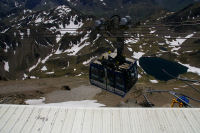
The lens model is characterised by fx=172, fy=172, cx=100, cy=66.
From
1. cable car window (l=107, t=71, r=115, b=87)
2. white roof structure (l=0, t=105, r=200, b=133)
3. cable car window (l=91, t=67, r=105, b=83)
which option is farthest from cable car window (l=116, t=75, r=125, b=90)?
white roof structure (l=0, t=105, r=200, b=133)

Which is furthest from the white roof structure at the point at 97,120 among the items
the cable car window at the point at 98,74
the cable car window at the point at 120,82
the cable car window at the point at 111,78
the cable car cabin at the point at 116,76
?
the cable car window at the point at 98,74

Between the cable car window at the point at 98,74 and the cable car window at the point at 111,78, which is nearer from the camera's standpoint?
the cable car window at the point at 111,78

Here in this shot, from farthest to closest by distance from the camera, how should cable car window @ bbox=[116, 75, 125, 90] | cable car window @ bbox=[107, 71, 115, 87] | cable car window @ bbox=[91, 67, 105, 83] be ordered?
cable car window @ bbox=[91, 67, 105, 83] → cable car window @ bbox=[107, 71, 115, 87] → cable car window @ bbox=[116, 75, 125, 90]

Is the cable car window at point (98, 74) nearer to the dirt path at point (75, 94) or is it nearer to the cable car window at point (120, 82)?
the cable car window at point (120, 82)

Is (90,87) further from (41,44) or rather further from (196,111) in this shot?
(41,44)

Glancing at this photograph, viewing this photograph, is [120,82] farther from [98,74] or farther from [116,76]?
[98,74]

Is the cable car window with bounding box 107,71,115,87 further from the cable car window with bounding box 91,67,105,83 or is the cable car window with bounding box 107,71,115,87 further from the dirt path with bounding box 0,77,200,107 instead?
the dirt path with bounding box 0,77,200,107

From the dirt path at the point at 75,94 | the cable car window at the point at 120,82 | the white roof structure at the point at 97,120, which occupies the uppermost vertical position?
the cable car window at the point at 120,82
